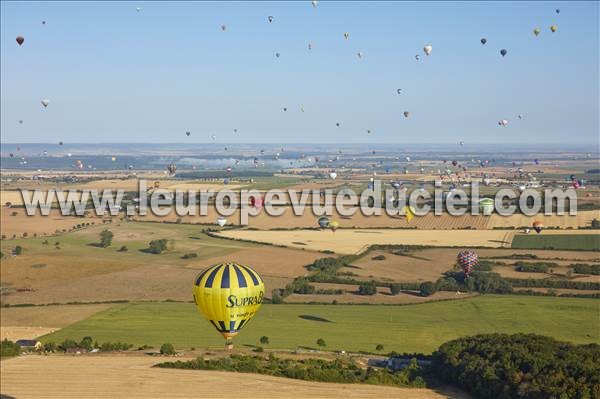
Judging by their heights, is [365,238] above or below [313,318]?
above

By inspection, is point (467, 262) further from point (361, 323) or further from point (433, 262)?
point (361, 323)

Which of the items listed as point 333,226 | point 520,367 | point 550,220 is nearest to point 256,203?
point 333,226

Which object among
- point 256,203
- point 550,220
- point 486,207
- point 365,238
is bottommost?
point 365,238

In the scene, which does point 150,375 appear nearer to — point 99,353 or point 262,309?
point 99,353

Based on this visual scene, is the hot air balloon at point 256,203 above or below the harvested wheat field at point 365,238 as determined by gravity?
above

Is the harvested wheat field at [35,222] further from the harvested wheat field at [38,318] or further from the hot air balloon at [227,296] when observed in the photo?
the hot air balloon at [227,296]

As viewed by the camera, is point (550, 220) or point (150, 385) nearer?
point (150, 385)

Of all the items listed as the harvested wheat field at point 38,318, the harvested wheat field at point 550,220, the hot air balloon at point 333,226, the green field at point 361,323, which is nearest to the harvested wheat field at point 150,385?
the green field at point 361,323

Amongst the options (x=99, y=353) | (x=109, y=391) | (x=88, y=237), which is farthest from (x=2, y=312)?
(x=88, y=237)
